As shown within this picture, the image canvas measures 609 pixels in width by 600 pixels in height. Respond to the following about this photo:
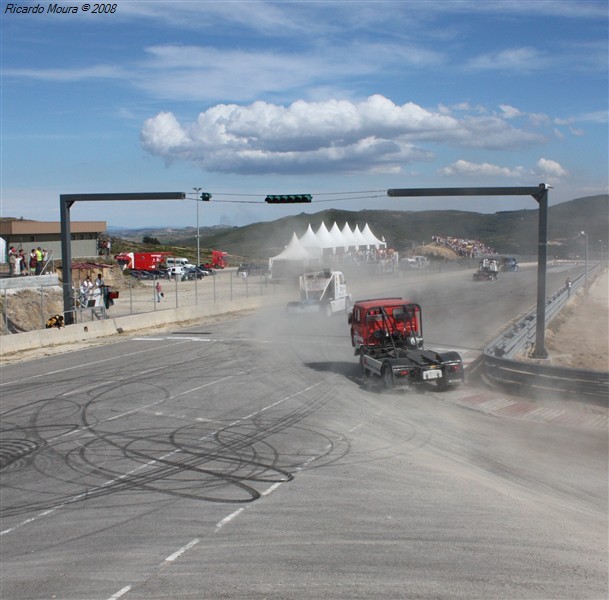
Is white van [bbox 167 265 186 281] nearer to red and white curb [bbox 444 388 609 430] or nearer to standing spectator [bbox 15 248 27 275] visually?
standing spectator [bbox 15 248 27 275]

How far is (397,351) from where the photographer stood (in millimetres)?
18359

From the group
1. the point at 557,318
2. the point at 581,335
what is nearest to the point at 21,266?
the point at 557,318

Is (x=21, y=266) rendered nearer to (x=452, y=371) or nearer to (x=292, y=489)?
(x=452, y=371)

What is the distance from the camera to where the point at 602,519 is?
377 inches

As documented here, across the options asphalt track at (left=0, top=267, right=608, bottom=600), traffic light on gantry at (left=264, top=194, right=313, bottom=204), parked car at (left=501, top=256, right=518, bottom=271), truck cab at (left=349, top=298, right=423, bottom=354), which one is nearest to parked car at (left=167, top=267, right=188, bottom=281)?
parked car at (left=501, top=256, right=518, bottom=271)

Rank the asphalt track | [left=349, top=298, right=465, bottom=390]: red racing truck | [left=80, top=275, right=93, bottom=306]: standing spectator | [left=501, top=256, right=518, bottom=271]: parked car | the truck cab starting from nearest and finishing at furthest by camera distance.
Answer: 1. the asphalt track
2. [left=349, top=298, right=465, bottom=390]: red racing truck
3. the truck cab
4. [left=80, top=275, right=93, bottom=306]: standing spectator
5. [left=501, top=256, right=518, bottom=271]: parked car

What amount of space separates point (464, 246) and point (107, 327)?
119ft

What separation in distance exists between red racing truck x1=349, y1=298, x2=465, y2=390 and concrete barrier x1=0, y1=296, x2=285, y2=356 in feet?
40.9

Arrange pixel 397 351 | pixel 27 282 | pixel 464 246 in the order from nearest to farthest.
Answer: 1. pixel 397 351
2. pixel 27 282
3. pixel 464 246

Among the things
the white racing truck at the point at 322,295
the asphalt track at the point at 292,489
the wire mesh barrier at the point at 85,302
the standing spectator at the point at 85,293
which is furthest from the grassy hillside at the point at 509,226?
the asphalt track at the point at 292,489

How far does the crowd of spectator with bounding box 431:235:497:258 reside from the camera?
186 ft

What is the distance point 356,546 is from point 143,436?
21.8 ft

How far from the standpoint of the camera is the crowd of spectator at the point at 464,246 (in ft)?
186

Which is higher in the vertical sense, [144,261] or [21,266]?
[144,261]
